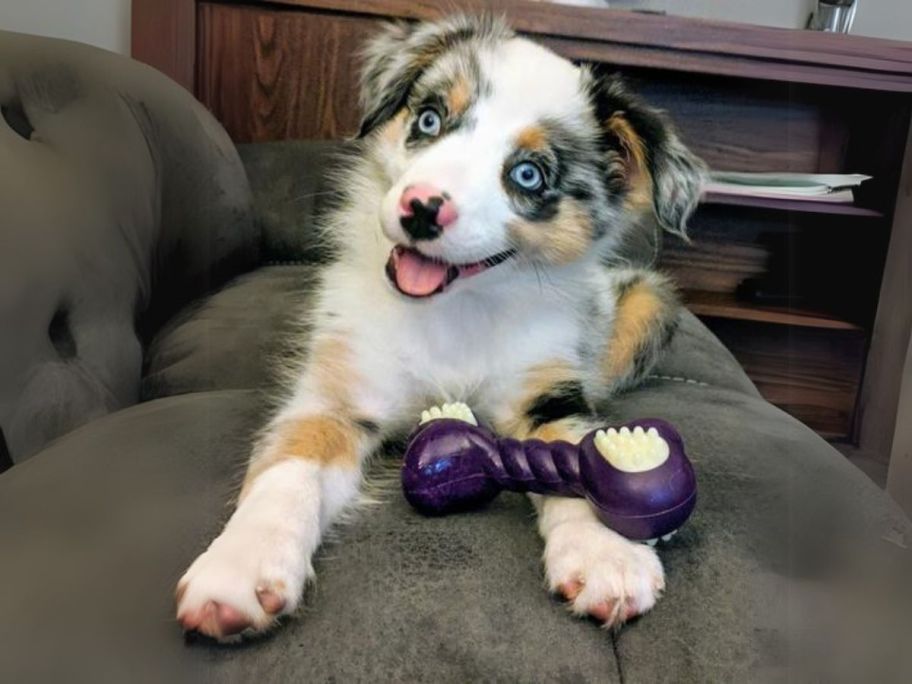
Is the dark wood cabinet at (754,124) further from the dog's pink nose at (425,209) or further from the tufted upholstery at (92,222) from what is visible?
the dog's pink nose at (425,209)

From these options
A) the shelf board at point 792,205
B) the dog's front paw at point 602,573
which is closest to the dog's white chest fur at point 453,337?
the dog's front paw at point 602,573

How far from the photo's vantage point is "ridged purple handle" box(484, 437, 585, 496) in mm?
952

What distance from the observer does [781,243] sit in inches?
118

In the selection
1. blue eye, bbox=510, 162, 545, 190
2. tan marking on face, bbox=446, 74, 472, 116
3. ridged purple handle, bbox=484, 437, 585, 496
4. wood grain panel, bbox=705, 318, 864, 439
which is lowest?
wood grain panel, bbox=705, 318, 864, 439

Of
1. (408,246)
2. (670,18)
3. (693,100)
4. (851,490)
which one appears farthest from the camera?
(693,100)

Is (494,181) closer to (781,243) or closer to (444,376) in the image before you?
(444,376)

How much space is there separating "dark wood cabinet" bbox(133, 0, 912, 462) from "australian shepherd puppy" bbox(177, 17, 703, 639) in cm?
95

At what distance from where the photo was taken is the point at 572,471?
0.95 meters

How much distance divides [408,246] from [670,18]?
1.59 m

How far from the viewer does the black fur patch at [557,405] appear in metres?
1.26

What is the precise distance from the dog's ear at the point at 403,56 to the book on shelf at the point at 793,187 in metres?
1.21

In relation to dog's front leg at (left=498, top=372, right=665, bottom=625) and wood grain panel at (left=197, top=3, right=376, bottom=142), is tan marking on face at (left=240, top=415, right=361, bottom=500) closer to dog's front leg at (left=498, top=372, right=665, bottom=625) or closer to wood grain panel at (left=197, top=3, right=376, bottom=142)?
dog's front leg at (left=498, top=372, right=665, bottom=625)

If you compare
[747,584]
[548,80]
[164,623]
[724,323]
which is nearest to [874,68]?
[724,323]

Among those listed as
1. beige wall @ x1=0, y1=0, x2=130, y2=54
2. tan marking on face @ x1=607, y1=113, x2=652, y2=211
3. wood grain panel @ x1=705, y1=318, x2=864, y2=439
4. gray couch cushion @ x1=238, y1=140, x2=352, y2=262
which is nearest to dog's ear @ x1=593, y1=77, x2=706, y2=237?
tan marking on face @ x1=607, y1=113, x2=652, y2=211
